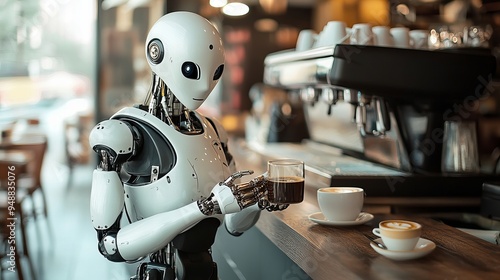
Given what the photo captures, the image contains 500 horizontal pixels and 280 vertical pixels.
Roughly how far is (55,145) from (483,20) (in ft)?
10.2

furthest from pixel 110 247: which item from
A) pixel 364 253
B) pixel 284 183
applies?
pixel 364 253

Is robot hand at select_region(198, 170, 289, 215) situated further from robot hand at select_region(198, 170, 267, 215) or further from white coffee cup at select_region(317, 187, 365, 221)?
white coffee cup at select_region(317, 187, 365, 221)

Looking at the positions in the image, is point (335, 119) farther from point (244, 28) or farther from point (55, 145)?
point (244, 28)

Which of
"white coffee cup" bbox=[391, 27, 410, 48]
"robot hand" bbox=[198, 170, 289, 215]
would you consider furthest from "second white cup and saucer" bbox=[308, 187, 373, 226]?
"white coffee cup" bbox=[391, 27, 410, 48]

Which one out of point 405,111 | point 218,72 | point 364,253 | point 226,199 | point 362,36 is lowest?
point 364,253

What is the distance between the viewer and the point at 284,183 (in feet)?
4.17

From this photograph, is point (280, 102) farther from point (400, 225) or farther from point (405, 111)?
point (400, 225)

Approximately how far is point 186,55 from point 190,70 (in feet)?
0.11

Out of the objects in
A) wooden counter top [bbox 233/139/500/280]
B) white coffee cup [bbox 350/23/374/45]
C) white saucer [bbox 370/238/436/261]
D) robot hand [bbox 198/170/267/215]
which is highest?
white coffee cup [bbox 350/23/374/45]

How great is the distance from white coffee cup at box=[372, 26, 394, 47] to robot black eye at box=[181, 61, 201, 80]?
38.5 inches

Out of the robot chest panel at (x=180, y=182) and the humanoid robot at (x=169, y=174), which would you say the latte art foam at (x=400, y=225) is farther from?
the robot chest panel at (x=180, y=182)

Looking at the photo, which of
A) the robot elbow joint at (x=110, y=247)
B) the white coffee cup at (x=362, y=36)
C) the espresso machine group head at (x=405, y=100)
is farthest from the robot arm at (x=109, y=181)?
the white coffee cup at (x=362, y=36)

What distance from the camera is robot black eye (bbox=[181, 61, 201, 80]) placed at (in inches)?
49.6

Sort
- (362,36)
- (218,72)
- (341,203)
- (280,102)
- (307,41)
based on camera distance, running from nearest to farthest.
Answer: (218,72), (341,203), (362,36), (307,41), (280,102)
